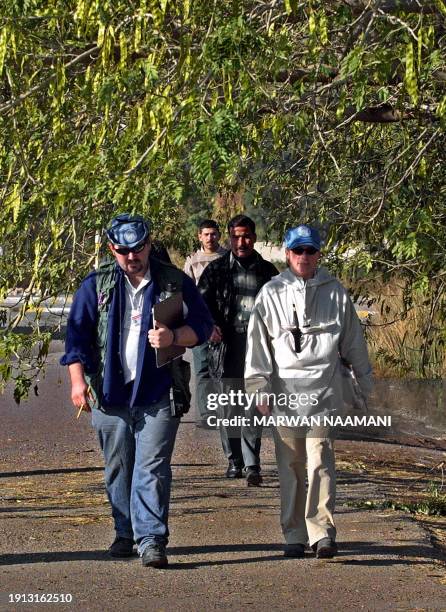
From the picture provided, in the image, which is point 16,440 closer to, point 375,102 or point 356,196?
point 356,196

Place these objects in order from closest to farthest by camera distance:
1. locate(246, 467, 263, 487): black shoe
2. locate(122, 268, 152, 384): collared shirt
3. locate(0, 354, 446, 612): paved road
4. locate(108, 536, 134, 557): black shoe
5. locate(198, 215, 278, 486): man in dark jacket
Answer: locate(0, 354, 446, 612): paved road, locate(122, 268, 152, 384): collared shirt, locate(108, 536, 134, 557): black shoe, locate(246, 467, 263, 487): black shoe, locate(198, 215, 278, 486): man in dark jacket

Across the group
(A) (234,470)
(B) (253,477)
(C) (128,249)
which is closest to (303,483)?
(C) (128,249)

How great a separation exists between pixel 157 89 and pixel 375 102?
2386 mm

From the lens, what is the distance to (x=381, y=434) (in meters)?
15.8

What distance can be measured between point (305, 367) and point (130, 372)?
885mm

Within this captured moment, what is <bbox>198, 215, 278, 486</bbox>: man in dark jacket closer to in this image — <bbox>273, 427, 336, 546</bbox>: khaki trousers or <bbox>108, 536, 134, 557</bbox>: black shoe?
<bbox>273, 427, 336, 546</bbox>: khaki trousers

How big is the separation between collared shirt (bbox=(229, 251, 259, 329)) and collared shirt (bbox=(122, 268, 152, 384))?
9.50 ft

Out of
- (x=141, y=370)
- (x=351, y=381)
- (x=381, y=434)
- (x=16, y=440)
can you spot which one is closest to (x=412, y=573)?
(x=351, y=381)

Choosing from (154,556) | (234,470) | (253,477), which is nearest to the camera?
(154,556)

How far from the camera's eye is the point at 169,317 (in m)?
8.01

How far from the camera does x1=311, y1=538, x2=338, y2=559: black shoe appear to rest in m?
8.02

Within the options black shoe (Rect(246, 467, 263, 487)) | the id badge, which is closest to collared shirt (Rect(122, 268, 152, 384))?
the id badge

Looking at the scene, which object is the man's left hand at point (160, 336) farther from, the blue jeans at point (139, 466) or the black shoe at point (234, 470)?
the black shoe at point (234, 470)

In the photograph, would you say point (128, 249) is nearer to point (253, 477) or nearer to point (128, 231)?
point (128, 231)
